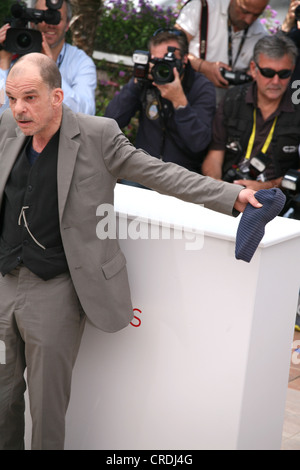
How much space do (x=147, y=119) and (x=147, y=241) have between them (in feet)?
6.77

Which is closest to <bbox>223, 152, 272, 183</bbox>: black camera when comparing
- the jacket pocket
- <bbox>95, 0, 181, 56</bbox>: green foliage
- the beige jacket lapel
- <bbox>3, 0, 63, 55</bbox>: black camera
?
<bbox>3, 0, 63, 55</bbox>: black camera

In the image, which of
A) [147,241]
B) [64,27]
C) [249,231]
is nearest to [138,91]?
[64,27]

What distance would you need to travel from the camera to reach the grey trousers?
2.77m

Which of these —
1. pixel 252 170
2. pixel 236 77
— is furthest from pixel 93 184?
pixel 236 77

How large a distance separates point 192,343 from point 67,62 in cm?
290

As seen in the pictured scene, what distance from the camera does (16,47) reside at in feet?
15.5

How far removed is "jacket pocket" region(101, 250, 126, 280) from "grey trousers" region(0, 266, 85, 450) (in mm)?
148

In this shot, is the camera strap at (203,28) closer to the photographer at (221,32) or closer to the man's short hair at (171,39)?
the photographer at (221,32)

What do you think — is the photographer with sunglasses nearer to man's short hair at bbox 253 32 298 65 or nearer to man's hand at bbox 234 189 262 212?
man's short hair at bbox 253 32 298 65

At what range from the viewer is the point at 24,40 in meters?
4.69

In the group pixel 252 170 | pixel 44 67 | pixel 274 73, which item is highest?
pixel 44 67

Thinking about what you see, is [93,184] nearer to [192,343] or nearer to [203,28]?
[192,343]

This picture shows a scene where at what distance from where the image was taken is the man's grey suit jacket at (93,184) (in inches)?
108
